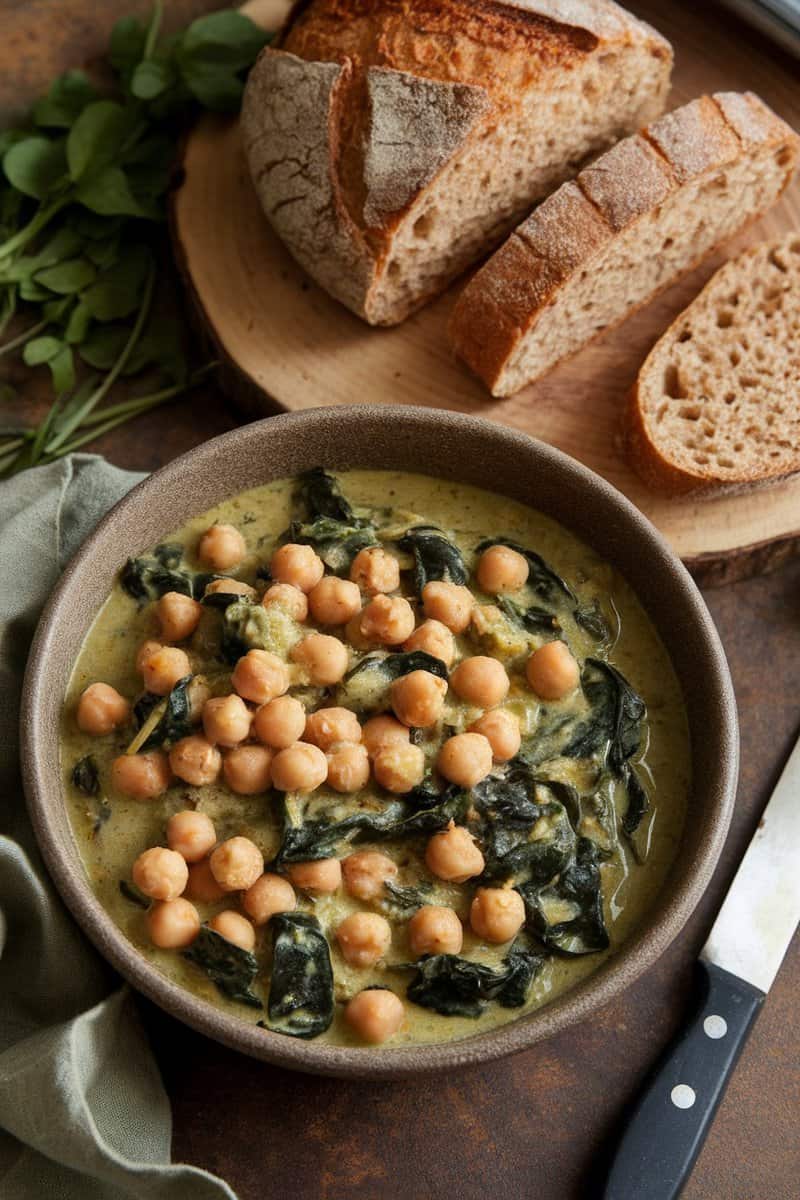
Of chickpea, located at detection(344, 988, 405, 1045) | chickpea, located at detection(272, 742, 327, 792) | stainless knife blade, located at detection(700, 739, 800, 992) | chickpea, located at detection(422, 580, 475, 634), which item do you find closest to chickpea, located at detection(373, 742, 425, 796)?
chickpea, located at detection(272, 742, 327, 792)

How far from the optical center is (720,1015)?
315 centimetres

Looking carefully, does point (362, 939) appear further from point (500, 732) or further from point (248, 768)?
point (500, 732)

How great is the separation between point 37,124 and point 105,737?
2.20 m

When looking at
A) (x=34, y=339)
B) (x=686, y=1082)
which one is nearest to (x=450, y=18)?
(x=34, y=339)

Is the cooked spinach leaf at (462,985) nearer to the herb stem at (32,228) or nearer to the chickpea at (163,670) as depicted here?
the chickpea at (163,670)

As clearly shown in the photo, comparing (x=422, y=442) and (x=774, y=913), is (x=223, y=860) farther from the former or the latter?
(x=774, y=913)

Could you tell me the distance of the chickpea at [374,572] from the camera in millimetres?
3145

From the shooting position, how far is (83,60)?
4.36m

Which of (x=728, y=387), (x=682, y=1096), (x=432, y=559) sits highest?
(x=728, y=387)

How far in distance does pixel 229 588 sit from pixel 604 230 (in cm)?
156

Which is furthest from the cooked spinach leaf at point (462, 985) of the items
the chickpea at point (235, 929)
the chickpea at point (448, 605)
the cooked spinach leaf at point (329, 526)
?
the cooked spinach leaf at point (329, 526)

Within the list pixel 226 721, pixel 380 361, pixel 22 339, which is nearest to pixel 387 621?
pixel 226 721

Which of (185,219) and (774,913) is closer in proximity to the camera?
(774,913)

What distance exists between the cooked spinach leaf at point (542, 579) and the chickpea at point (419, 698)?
0.45 meters
